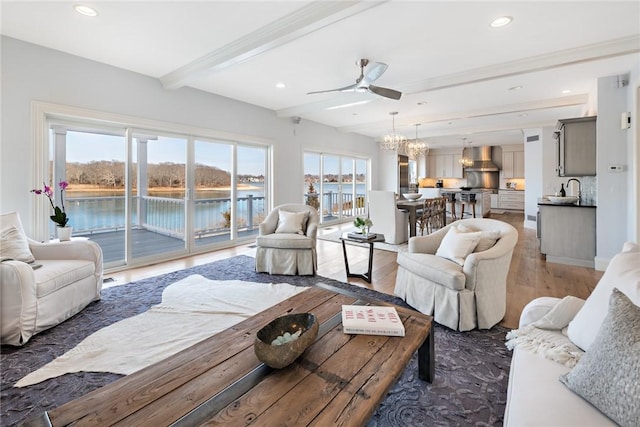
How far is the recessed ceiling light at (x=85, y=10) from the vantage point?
269cm

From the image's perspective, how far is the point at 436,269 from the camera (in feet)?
8.41

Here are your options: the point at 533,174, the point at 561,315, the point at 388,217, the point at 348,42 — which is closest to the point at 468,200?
the point at 533,174

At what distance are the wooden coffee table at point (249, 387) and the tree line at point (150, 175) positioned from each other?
3.95 metres

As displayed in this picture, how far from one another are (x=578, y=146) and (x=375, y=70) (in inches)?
142

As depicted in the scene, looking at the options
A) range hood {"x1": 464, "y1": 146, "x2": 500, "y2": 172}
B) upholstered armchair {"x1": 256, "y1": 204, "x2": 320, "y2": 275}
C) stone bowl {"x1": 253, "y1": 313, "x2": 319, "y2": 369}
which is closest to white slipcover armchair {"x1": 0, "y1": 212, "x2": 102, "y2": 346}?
upholstered armchair {"x1": 256, "y1": 204, "x2": 320, "y2": 275}

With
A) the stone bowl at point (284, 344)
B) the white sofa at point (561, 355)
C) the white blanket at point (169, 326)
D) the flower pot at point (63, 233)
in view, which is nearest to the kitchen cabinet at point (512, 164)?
the white blanket at point (169, 326)

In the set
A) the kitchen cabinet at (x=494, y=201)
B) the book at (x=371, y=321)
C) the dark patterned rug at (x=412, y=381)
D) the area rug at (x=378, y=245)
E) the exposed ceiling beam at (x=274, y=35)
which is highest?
the exposed ceiling beam at (x=274, y=35)

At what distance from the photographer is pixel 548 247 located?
4.67 metres

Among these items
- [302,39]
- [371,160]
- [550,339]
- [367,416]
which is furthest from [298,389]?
[371,160]

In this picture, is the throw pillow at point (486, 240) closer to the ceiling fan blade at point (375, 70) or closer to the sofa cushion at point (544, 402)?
the sofa cushion at point (544, 402)

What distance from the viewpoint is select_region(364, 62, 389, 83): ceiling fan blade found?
3.25 m

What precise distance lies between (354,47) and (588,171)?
405 centimetres

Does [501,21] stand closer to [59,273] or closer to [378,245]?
[378,245]

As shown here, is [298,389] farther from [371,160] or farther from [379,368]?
[371,160]
